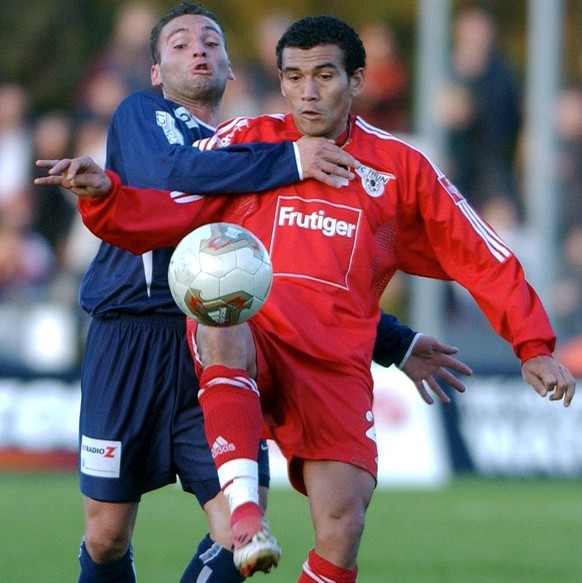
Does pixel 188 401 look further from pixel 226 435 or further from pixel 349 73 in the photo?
pixel 349 73

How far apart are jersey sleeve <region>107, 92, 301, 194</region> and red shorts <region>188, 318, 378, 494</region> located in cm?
52

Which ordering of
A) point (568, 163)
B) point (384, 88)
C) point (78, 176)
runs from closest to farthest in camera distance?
point (78, 176), point (568, 163), point (384, 88)

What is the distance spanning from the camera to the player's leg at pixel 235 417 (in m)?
5.05

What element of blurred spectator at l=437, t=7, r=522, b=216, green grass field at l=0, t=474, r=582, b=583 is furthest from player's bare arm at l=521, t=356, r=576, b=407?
blurred spectator at l=437, t=7, r=522, b=216

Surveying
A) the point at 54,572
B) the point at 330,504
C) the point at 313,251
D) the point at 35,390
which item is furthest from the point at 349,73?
the point at 35,390

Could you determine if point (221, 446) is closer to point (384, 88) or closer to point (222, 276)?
point (222, 276)

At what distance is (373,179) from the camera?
A: 577 centimetres

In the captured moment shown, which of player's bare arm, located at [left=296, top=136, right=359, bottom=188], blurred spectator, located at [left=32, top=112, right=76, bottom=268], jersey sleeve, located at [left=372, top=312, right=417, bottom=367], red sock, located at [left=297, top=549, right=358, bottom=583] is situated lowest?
blurred spectator, located at [left=32, top=112, right=76, bottom=268]

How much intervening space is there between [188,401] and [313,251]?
88 centimetres

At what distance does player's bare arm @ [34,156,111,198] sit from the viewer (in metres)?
5.31

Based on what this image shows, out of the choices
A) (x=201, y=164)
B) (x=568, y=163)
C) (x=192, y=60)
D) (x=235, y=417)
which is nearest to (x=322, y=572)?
(x=235, y=417)

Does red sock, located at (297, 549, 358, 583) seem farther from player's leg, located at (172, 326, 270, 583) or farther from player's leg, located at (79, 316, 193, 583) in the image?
player's leg, located at (79, 316, 193, 583)

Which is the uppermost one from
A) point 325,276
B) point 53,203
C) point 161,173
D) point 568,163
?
point 161,173

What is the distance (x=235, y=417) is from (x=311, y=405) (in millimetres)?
397
